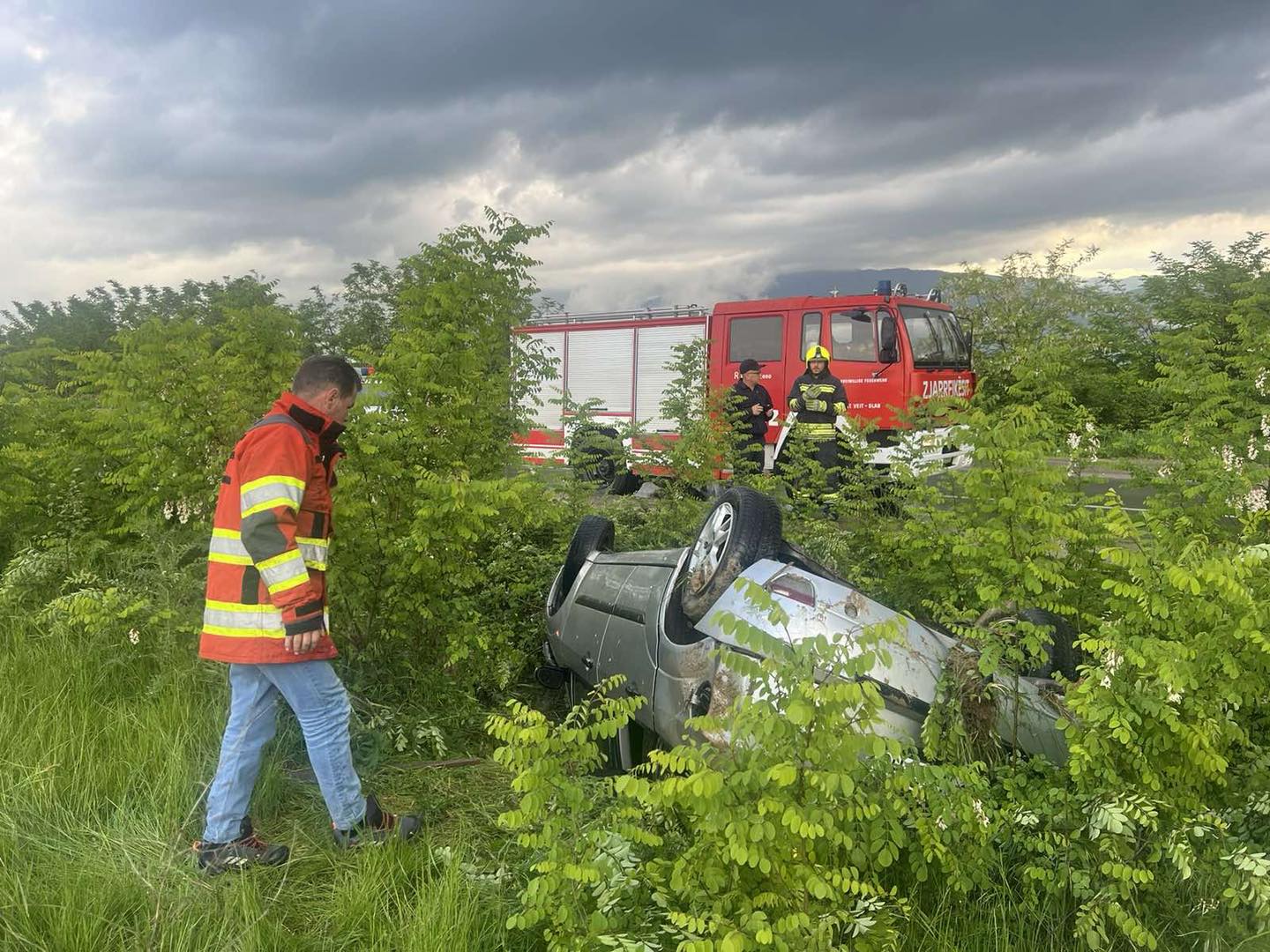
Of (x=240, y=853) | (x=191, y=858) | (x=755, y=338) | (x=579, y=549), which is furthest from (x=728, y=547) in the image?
(x=755, y=338)

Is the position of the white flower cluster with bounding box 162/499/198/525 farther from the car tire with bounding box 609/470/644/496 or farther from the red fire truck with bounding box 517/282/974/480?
the red fire truck with bounding box 517/282/974/480

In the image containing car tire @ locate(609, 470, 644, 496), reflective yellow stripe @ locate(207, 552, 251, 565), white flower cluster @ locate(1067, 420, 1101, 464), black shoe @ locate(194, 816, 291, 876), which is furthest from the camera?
car tire @ locate(609, 470, 644, 496)

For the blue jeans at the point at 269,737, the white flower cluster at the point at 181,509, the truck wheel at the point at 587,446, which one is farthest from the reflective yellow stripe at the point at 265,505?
the truck wheel at the point at 587,446

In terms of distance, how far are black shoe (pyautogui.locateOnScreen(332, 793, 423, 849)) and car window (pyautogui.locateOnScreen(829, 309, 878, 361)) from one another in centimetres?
876

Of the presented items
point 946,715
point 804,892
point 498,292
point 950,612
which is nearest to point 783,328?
point 498,292

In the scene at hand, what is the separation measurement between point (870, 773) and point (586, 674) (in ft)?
5.82

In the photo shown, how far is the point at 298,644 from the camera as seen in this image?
107 inches

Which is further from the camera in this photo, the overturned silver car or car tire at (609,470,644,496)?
car tire at (609,470,644,496)

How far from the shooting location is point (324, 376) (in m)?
2.95

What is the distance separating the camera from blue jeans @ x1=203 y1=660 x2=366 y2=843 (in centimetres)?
280

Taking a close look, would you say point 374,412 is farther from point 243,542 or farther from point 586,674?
point 586,674

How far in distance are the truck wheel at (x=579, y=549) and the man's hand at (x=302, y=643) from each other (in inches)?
63.2

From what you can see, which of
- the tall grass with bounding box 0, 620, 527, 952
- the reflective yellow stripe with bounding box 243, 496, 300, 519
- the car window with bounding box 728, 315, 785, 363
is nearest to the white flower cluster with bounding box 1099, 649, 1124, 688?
the tall grass with bounding box 0, 620, 527, 952

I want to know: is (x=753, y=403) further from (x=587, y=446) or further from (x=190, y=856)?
(x=190, y=856)
